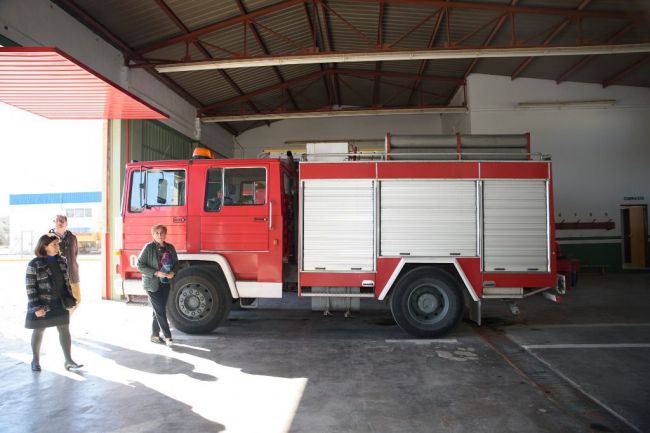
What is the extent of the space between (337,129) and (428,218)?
13684 millimetres

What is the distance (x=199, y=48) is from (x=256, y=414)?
10.2m

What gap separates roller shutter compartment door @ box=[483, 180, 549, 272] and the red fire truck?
2 cm

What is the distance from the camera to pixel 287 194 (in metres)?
7.04

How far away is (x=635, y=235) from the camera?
15.2m

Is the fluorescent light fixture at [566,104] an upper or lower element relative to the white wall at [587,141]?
upper

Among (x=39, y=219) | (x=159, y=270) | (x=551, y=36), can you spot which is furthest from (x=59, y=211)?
(x=551, y=36)

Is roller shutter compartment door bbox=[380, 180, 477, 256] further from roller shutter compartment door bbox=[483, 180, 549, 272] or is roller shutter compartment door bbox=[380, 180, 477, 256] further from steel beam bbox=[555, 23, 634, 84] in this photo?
steel beam bbox=[555, 23, 634, 84]

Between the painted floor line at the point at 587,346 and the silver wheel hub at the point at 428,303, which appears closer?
the painted floor line at the point at 587,346

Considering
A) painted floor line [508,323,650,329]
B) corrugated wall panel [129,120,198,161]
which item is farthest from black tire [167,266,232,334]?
painted floor line [508,323,650,329]

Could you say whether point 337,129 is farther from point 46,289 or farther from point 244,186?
point 46,289

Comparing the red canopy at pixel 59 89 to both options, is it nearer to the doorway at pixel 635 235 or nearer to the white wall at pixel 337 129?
the white wall at pixel 337 129

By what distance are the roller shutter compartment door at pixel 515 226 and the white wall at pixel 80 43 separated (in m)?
8.12

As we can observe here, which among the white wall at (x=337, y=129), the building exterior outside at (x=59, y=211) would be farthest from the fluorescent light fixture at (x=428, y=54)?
the building exterior outside at (x=59, y=211)

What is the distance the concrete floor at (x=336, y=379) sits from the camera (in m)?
3.88
